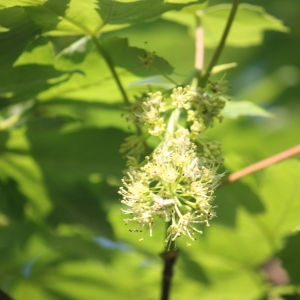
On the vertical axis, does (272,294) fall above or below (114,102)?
below

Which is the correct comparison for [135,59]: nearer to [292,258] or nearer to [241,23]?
[241,23]

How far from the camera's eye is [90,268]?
2.08 meters

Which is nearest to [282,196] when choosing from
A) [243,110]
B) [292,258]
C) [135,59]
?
[292,258]

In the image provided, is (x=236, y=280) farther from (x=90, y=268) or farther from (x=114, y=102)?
(x=114, y=102)

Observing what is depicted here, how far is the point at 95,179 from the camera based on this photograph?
5.99 ft

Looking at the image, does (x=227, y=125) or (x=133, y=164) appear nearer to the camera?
(x=133, y=164)

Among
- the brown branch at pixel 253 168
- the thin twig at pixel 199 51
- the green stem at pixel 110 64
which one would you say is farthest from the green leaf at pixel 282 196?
the green stem at pixel 110 64

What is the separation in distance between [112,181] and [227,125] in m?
0.82

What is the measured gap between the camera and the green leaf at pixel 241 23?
1792mm

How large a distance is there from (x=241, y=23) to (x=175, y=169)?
0.86 meters

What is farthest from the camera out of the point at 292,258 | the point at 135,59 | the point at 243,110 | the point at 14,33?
the point at 292,258

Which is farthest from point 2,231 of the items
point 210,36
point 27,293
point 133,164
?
point 210,36

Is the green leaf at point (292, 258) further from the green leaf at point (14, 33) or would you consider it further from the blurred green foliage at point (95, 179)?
the green leaf at point (14, 33)

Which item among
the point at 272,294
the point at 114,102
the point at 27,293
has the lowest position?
the point at 27,293
